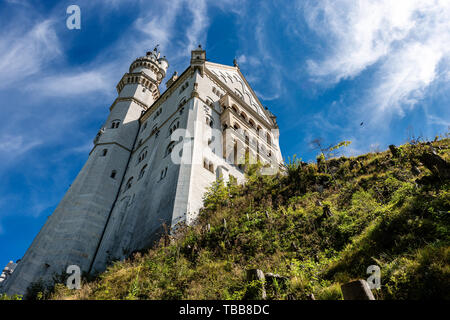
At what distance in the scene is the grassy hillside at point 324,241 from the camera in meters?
6.27

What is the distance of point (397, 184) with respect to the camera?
36.4 feet

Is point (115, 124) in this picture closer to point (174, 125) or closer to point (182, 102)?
point (182, 102)

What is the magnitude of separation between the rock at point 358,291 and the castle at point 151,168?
12249mm

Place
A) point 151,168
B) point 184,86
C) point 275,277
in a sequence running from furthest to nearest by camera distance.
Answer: point 184,86, point 151,168, point 275,277

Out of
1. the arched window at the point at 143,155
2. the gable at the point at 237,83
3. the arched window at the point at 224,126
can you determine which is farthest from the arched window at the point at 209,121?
the gable at the point at 237,83

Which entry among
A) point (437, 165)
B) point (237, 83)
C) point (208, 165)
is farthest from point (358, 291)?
point (237, 83)

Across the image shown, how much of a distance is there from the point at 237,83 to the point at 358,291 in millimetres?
36850

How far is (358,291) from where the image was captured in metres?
4.86

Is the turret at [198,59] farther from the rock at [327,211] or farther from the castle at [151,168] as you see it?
the rock at [327,211]

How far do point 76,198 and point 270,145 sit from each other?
Result: 2221cm

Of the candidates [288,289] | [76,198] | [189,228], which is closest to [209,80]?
[76,198]

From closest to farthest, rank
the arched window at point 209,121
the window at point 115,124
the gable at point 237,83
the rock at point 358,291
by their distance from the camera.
A: the rock at point 358,291
the arched window at point 209,121
the window at point 115,124
the gable at point 237,83

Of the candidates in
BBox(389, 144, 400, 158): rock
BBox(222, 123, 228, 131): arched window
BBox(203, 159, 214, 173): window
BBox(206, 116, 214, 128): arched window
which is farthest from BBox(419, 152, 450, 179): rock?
BBox(222, 123, 228, 131): arched window

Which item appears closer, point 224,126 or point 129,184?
point 224,126
